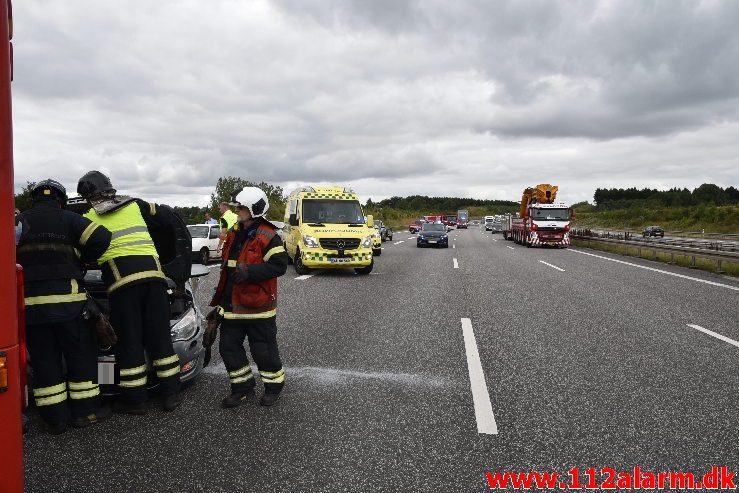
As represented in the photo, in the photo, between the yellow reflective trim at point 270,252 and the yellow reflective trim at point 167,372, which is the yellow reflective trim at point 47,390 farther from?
the yellow reflective trim at point 270,252

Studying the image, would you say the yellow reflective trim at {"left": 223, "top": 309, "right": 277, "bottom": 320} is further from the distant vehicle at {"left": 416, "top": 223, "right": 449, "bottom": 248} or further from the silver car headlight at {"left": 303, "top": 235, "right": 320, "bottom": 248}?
the distant vehicle at {"left": 416, "top": 223, "right": 449, "bottom": 248}

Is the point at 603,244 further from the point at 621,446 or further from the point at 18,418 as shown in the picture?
the point at 18,418

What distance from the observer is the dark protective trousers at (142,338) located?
13.9ft

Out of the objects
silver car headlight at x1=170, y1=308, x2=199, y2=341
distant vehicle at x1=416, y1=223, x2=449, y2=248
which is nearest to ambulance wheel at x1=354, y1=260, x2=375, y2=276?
silver car headlight at x1=170, y1=308, x2=199, y2=341

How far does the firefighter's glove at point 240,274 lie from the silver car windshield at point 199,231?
15.1 meters

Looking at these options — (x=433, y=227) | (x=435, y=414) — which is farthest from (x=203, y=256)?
(x=435, y=414)

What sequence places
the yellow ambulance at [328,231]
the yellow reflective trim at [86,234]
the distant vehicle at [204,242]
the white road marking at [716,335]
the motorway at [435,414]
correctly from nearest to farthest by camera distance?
the motorway at [435,414] → the yellow reflective trim at [86,234] → the white road marking at [716,335] → the yellow ambulance at [328,231] → the distant vehicle at [204,242]

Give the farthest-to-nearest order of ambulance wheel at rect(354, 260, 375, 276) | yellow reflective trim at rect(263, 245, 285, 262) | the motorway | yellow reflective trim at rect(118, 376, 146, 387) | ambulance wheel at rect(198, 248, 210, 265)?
ambulance wheel at rect(198, 248, 210, 265) < ambulance wheel at rect(354, 260, 375, 276) < yellow reflective trim at rect(263, 245, 285, 262) < yellow reflective trim at rect(118, 376, 146, 387) < the motorway

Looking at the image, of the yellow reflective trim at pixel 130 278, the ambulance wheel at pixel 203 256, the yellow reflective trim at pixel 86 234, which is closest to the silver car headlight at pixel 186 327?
the yellow reflective trim at pixel 130 278

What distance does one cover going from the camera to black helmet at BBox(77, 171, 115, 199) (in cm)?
437

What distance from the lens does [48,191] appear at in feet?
13.0

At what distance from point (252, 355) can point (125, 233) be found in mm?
1414

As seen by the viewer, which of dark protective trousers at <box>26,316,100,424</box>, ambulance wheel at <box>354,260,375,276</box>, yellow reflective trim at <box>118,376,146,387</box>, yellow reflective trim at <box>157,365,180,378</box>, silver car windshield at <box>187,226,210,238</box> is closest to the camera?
dark protective trousers at <box>26,316,100,424</box>

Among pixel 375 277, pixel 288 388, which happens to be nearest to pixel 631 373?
pixel 288 388
